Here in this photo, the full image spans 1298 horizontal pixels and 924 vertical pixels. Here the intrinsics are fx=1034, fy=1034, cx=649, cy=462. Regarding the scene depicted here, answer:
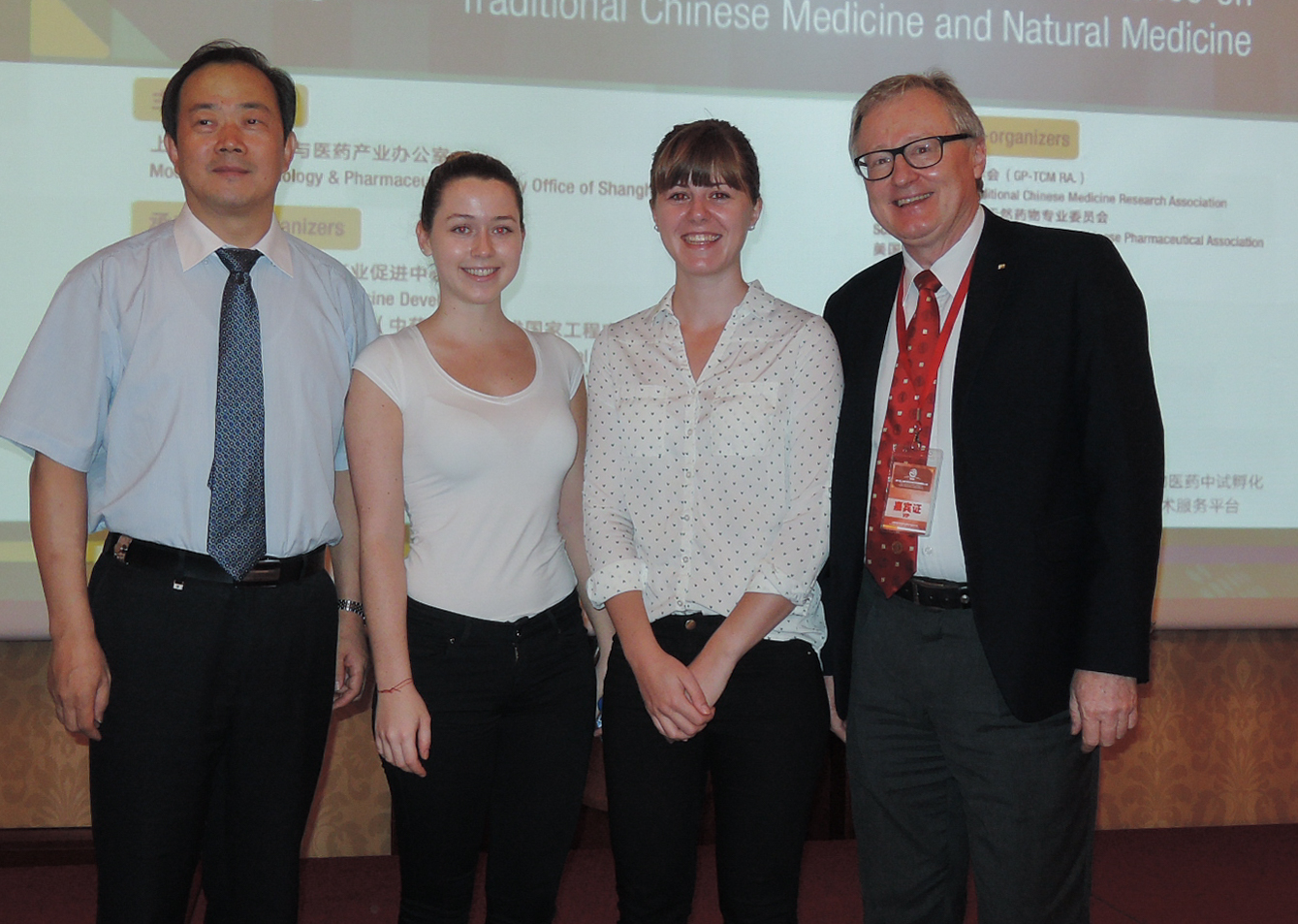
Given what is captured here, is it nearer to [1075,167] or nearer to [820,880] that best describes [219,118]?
[1075,167]

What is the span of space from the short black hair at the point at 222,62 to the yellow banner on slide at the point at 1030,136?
2.17 meters

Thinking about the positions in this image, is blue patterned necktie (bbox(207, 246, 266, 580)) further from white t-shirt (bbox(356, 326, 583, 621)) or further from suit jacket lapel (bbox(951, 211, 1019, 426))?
suit jacket lapel (bbox(951, 211, 1019, 426))

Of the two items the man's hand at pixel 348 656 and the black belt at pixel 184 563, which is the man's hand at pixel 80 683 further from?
the man's hand at pixel 348 656

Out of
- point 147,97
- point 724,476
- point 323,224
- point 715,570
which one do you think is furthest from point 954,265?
point 147,97

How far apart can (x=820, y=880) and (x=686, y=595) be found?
1.91 m

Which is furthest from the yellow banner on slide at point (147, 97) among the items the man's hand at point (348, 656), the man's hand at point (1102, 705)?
the man's hand at point (1102, 705)

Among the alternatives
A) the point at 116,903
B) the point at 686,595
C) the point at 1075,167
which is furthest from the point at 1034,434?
the point at 1075,167

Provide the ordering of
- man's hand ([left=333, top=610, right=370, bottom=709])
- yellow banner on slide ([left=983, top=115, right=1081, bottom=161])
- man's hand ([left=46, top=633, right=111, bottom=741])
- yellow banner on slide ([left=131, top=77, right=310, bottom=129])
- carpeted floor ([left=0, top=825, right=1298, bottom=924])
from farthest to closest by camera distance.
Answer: yellow banner on slide ([left=983, top=115, right=1081, bottom=161]) → carpeted floor ([left=0, top=825, right=1298, bottom=924]) → yellow banner on slide ([left=131, top=77, right=310, bottom=129]) → man's hand ([left=333, top=610, right=370, bottom=709]) → man's hand ([left=46, top=633, right=111, bottom=741])

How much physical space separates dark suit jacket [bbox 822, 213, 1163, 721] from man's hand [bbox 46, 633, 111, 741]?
141 centimetres

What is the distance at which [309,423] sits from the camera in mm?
1819

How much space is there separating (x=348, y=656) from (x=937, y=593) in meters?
1.08

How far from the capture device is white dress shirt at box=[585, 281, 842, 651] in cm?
173

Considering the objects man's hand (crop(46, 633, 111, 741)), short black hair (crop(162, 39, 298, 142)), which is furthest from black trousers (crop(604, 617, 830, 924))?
short black hair (crop(162, 39, 298, 142))

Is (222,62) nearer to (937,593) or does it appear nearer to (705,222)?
(705,222)
